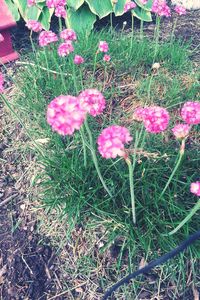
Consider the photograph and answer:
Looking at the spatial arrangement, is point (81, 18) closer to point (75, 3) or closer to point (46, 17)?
point (75, 3)

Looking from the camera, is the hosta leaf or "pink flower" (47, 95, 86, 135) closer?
"pink flower" (47, 95, 86, 135)

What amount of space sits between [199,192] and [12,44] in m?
2.29

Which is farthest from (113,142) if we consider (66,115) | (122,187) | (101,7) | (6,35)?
(101,7)

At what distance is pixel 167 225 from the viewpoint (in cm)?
175

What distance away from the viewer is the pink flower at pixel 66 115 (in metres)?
1.10

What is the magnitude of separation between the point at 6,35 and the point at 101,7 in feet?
2.55

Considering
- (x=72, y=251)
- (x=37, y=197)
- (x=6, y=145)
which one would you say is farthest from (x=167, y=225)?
(x=6, y=145)

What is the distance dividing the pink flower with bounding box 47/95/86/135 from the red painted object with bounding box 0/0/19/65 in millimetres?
1745

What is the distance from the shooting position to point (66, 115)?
1111 millimetres

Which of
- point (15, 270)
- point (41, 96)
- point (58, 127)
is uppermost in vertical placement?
point (58, 127)

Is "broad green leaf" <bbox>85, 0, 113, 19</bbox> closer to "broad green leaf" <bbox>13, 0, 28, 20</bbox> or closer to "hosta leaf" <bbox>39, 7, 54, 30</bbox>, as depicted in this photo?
"hosta leaf" <bbox>39, 7, 54, 30</bbox>

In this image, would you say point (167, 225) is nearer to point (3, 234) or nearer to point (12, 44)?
point (3, 234)

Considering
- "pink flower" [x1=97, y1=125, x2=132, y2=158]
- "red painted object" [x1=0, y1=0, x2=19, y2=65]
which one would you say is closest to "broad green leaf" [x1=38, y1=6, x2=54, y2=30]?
"red painted object" [x1=0, y1=0, x2=19, y2=65]

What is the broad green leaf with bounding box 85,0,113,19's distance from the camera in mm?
2969
